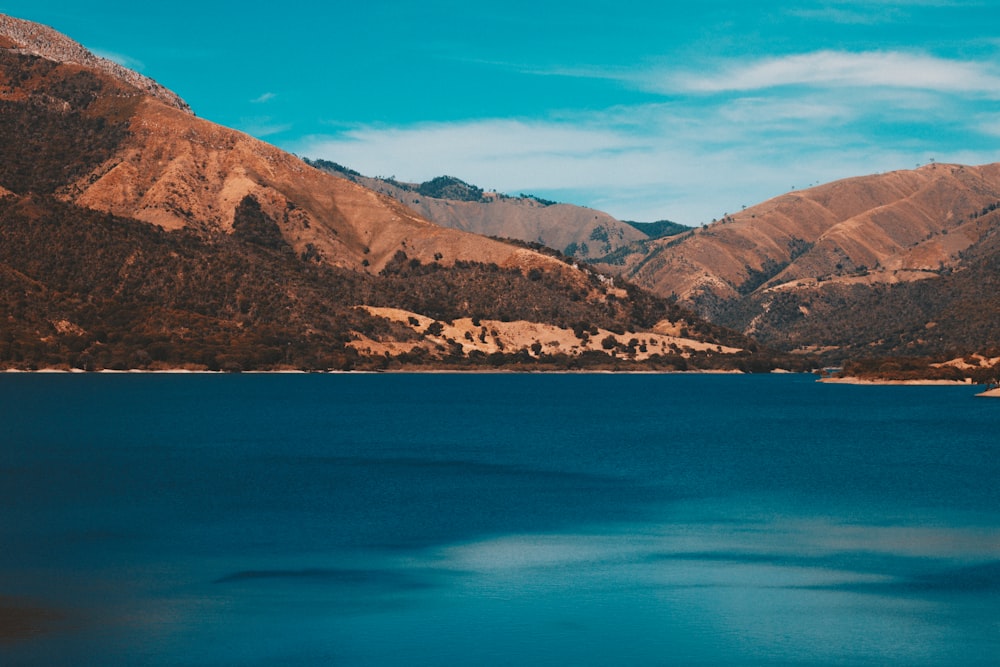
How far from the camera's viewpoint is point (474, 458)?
4286 inches

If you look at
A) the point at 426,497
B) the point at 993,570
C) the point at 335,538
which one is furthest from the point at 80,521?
the point at 993,570

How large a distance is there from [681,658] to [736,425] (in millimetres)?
127325

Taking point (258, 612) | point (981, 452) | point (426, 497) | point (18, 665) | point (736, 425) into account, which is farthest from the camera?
point (736, 425)

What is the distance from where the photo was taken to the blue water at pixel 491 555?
3856 cm

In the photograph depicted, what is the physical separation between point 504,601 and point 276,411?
464 feet

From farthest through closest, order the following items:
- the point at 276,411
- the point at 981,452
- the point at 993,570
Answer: the point at 276,411 < the point at 981,452 < the point at 993,570

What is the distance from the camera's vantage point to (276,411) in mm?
181375

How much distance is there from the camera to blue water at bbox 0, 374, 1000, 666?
38.6 metres

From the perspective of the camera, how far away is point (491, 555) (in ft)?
180

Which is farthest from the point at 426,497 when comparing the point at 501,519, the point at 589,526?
the point at 589,526

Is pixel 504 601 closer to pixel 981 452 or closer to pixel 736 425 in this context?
pixel 981 452

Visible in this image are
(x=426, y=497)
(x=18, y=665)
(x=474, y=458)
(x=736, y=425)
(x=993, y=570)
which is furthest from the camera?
(x=736, y=425)

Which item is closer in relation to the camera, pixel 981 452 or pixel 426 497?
pixel 426 497

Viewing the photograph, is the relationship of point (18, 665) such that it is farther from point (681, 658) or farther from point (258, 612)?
point (681, 658)
